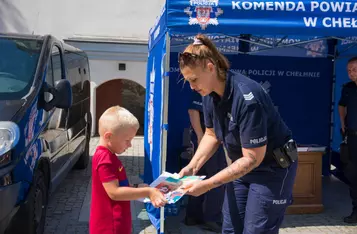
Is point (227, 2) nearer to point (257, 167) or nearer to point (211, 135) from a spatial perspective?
point (211, 135)

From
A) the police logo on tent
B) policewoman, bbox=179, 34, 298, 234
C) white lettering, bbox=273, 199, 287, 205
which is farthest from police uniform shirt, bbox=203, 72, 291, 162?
the police logo on tent

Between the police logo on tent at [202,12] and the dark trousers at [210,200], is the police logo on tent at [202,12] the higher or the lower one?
the higher one

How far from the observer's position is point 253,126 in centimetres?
241

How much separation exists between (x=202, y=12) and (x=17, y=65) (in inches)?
76.0

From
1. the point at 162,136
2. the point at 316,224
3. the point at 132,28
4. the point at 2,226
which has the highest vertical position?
the point at 132,28

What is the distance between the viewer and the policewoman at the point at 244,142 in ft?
8.04

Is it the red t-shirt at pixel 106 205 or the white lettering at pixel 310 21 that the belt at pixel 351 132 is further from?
the red t-shirt at pixel 106 205

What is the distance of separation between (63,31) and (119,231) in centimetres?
1084

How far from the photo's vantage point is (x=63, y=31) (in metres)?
12.4

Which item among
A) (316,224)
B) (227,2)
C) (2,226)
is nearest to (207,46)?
(227,2)

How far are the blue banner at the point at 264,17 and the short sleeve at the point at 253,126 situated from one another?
5.95 ft

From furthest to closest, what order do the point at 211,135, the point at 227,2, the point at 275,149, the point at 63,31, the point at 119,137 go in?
the point at 63,31 → the point at 227,2 → the point at 211,135 → the point at 275,149 → the point at 119,137

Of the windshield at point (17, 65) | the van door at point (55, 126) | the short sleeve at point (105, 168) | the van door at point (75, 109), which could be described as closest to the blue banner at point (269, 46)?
the van door at point (75, 109)

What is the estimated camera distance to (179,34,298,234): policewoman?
245 centimetres
